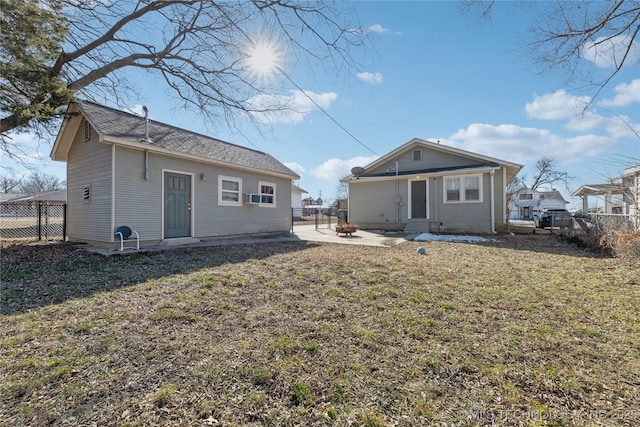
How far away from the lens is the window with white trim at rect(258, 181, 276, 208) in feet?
39.4

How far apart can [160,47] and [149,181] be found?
4988 mm

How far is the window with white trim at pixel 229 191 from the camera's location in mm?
10398

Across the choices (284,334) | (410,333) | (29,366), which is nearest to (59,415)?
(29,366)

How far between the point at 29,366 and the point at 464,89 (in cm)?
1285

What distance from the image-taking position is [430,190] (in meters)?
13.7

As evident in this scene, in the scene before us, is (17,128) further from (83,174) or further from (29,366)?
(29,366)

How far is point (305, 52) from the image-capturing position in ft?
25.2

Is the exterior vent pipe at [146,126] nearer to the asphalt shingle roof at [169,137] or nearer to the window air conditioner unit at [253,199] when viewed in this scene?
the asphalt shingle roof at [169,137]

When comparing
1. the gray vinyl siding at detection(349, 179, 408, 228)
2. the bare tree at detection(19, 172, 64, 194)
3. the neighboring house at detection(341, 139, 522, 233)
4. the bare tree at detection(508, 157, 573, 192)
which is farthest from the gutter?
the bare tree at detection(19, 172, 64, 194)

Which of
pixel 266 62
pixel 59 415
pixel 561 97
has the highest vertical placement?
pixel 266 62

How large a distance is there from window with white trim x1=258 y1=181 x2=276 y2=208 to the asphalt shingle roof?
66 cm

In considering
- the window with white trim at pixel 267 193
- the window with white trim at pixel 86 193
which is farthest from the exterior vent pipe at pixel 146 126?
the window with white trim at pixel 267 193

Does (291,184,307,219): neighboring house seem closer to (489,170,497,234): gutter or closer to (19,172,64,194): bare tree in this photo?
(489,170,497,234): gutter

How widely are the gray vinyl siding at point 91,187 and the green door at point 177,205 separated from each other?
1461 mm
